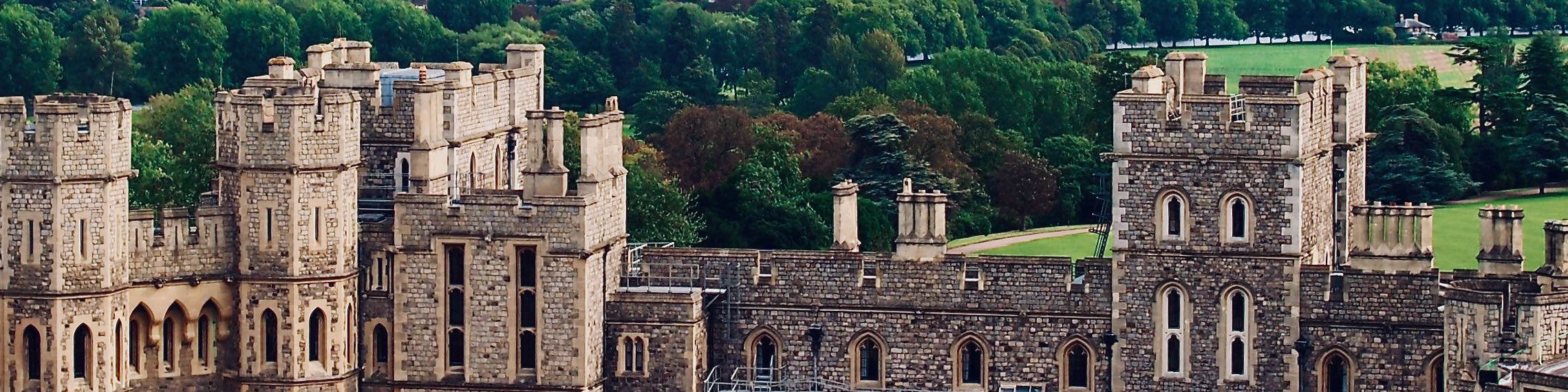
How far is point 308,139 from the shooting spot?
85.3m

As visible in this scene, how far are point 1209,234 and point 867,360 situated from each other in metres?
7.71

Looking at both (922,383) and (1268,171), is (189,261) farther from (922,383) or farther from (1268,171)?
(1268,171)

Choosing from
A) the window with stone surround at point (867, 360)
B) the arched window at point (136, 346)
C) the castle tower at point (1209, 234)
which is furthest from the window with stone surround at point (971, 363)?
the arched window at point (136, 346)

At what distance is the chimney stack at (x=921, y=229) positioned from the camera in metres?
87.7

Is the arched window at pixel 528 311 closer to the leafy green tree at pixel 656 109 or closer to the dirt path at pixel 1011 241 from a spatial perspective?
the dirt path at pixel 1011 241

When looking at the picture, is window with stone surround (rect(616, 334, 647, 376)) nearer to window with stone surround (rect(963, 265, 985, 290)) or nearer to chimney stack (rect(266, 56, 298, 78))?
window with stone surround (rect(963, 265, 985, 290))

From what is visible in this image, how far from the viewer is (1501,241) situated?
8550cm

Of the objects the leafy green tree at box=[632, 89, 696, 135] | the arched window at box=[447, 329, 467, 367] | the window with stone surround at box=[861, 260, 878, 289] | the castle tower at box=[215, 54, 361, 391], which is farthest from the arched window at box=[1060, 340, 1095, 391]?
the leafy green tree at box=[632, 89, 696, 135]

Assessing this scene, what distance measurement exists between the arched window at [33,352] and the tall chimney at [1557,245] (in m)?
29.1

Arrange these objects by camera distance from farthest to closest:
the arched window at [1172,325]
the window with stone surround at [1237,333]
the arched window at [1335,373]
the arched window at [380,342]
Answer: the arched window at [380,342]
the arched window at [1172,325]
the window with stone surround at [1237,333]
the arched window at [1335,373]

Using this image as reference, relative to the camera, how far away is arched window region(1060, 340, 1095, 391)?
8731 centimetres

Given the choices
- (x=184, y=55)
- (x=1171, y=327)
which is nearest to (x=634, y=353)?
(x=1171, y=327)

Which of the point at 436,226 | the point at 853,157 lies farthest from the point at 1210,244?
the point at 853,157

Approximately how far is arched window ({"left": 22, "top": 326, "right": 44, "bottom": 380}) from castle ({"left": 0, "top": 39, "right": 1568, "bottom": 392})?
0.12 metres
